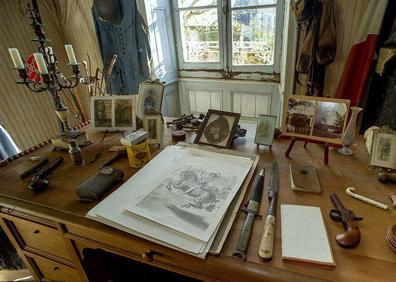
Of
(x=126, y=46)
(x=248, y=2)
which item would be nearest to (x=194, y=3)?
(x=248, y=2)

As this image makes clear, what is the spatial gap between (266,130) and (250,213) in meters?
0.42

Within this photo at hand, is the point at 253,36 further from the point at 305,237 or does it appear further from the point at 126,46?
the point at 305,237

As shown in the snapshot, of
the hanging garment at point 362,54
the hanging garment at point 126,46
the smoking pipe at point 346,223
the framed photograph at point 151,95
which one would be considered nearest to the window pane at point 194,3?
the hanging garment at point 126,46

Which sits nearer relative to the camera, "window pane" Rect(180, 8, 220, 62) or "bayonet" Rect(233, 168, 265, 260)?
"bayonet" Rect(233, 168, 265, 260)

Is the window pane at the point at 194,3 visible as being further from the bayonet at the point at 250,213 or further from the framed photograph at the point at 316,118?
the bayonet at the point at 250,213

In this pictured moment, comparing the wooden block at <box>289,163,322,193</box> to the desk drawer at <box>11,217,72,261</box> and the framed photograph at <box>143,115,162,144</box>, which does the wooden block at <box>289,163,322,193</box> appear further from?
the desk drawer at <box>11,217,72,261</box>

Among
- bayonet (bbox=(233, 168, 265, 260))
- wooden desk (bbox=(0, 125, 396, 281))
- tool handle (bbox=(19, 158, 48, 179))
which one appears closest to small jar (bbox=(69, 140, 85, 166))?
wooden desk (bbox=(0, 125, 396, 281))

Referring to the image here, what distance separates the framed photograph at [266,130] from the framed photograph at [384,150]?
329mm

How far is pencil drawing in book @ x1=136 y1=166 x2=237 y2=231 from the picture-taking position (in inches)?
23.9

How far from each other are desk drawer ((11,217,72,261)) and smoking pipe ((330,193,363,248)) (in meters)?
0.89

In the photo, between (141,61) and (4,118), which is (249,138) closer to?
(141,61)

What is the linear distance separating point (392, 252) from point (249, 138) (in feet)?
2.06

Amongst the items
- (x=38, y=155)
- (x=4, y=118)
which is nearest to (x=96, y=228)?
(x=38, y=155)

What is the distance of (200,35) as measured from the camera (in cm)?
259
